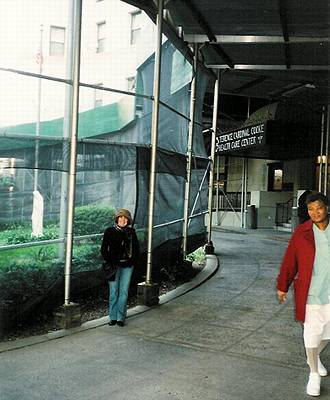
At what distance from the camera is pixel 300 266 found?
4.30 m

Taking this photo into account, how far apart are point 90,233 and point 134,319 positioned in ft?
4.51

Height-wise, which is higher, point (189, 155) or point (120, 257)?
point (189, 155)

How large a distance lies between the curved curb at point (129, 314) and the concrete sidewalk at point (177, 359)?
0.10m

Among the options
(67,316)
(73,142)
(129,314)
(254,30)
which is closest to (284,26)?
(254,30)

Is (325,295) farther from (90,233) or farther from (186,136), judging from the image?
(186,136)

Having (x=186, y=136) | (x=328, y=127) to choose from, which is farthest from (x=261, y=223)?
(x=186, y=136)

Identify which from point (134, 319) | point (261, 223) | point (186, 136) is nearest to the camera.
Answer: point (134, 319)

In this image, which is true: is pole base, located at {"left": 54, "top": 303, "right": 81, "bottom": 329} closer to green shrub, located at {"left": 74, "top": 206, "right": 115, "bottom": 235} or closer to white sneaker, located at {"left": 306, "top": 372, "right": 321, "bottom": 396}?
green shrub, located at {"left": 74, "top": 206, "right": 115, "bottom": 235}

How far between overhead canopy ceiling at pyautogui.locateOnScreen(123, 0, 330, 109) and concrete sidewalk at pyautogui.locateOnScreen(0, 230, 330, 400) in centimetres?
441

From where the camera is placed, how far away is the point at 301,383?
4.41 metres

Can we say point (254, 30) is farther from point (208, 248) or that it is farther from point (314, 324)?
point (314, 324)

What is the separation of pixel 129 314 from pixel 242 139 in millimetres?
9998

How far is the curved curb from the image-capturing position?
529 cm

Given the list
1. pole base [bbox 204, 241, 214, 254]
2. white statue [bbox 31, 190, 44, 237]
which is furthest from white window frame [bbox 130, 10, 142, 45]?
white statue [bbox 31, 190, 44, 237]
